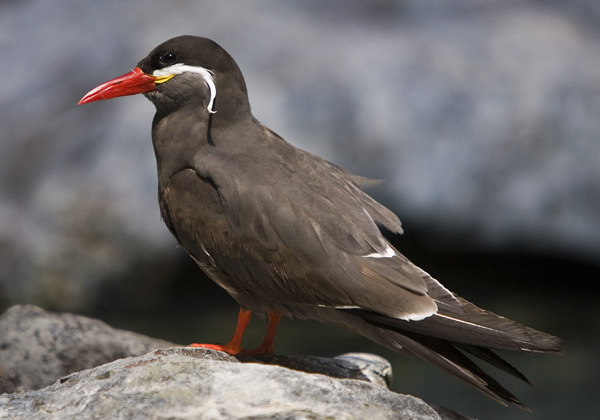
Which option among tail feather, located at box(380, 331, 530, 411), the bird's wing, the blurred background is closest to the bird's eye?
the bird's wing

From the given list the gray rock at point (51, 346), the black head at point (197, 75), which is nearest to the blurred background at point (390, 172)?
the gray rock at point (51, 346)

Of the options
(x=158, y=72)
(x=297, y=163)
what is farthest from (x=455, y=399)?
(x=158, y=72)

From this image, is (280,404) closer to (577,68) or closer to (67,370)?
(67,370)

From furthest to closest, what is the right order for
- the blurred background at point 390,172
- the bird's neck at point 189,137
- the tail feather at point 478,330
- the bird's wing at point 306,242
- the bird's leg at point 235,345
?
the blurred background at point 390,172 → the bird's neck at point 189,137 → the bird's leg at point 235,345 → the bird's wing at point 306,242 → the tail feather at point 478,330

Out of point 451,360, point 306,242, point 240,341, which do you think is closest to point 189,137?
point 306,242

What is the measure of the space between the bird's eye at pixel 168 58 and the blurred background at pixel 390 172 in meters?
2.93

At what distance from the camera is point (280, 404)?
105 inches

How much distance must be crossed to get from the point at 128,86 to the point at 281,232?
1.10 m

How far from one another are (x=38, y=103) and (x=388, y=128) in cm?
337

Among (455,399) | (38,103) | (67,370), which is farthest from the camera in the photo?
(38,103)

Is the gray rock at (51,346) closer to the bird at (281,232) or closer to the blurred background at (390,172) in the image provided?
the bird at (281,232)

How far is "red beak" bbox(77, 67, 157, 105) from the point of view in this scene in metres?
3.87

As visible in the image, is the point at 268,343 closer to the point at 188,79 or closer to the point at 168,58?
the point at 188,79

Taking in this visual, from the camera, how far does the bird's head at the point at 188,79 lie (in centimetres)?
380
